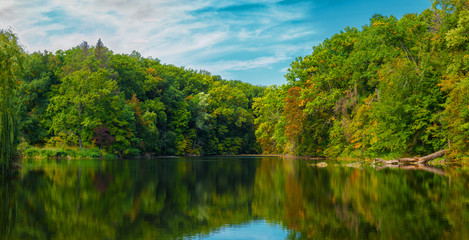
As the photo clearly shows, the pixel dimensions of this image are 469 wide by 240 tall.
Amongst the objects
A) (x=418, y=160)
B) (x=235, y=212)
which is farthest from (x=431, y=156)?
(x=235, y=212)

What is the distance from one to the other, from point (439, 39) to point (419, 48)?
2.24 m

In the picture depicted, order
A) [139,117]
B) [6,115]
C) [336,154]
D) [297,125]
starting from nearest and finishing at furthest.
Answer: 1. [6,115]
2. [336,154]
3. [297,125]
4. [139,117]

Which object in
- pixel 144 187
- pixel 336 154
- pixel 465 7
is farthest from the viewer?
pixel 336 154

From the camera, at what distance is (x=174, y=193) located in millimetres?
15008

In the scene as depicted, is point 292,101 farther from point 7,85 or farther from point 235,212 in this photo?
point 235,212

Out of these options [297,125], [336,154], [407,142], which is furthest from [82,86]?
[407,142]

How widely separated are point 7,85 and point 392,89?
1091 inches

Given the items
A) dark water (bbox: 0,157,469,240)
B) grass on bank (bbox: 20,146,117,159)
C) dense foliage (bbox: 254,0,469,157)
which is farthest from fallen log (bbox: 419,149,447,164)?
grass on bank (bbox: 20,146,117,159)

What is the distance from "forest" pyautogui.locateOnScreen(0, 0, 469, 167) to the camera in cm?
2950

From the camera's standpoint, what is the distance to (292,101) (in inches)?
2125

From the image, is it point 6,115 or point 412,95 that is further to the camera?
point 412,95

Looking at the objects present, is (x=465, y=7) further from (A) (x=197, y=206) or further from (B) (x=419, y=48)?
(A) (x=197, y=206)

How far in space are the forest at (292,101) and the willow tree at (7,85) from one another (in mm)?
52

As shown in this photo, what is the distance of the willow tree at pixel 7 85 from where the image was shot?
18891mm
